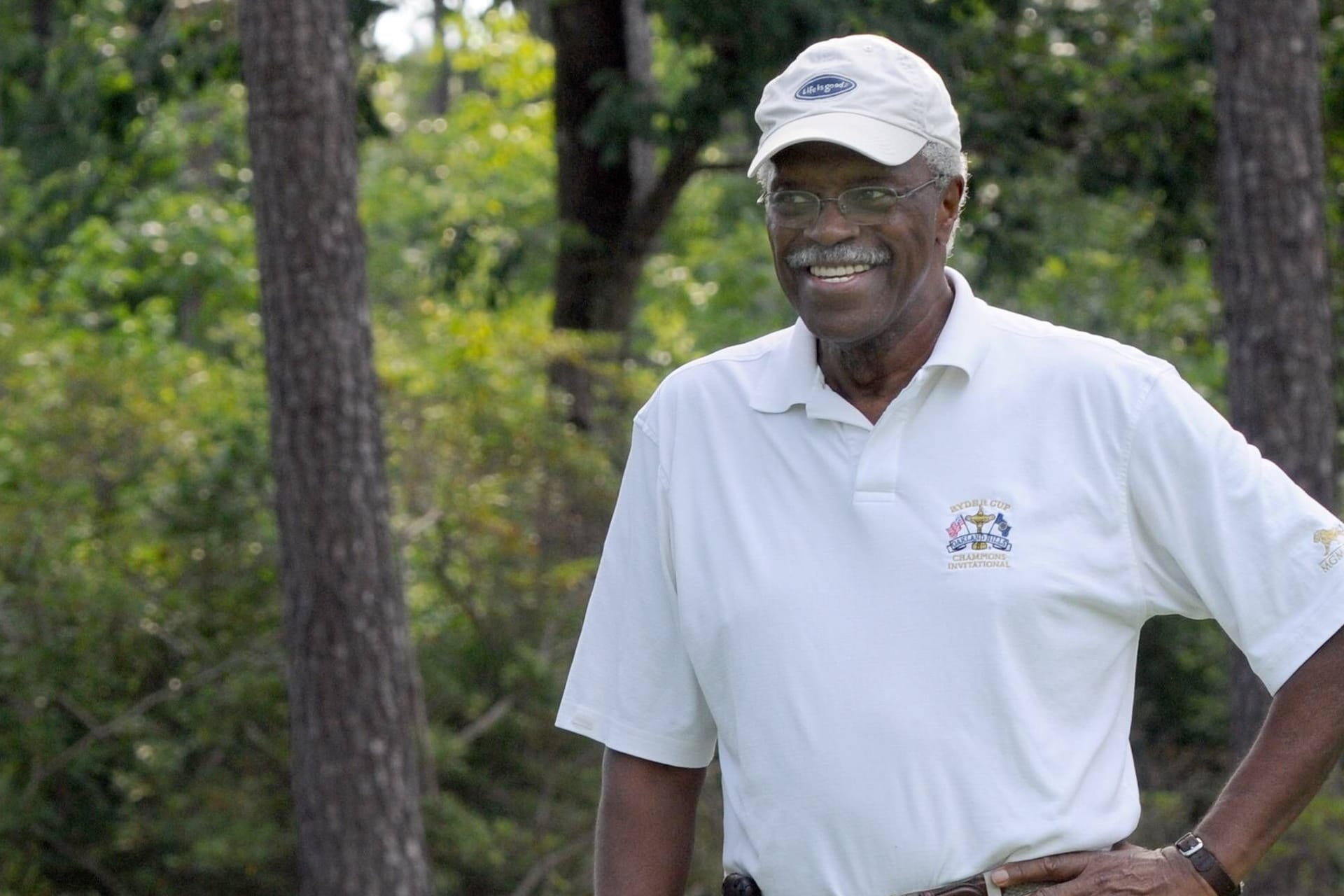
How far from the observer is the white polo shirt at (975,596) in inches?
86.7

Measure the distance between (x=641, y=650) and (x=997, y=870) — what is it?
599 millimetres

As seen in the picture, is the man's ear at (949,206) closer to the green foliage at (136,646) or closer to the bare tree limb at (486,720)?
the green foliage at (136,646)

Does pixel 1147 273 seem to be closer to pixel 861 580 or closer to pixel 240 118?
pixel 240 118

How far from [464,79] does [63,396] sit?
22.0 metres

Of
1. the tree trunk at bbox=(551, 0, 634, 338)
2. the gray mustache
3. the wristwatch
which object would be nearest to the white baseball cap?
the gray mustache

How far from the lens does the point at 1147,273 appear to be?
42.0 feet

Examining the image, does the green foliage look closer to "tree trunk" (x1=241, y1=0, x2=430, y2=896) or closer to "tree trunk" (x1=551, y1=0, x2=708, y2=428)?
"tree trunk" (x1=241, y1=0, x2=430, y2=896)

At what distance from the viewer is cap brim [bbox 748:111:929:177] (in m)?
2.31

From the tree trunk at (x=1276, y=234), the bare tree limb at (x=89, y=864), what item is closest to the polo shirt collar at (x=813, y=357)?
the tree trunk at (x=1276, y=234)

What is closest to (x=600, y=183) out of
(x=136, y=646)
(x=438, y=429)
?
(x=438, y=429)

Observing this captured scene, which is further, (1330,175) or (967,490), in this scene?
(1330,175)

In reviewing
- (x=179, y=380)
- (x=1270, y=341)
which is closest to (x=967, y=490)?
(x=1270, y=341)

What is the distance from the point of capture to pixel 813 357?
251cm

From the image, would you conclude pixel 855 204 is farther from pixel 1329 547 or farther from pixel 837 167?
pixel 1329 547
